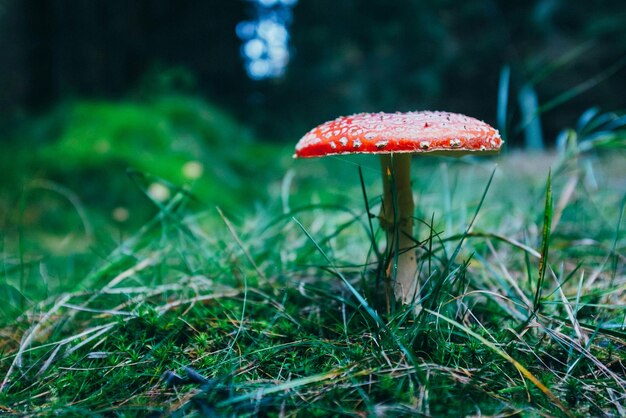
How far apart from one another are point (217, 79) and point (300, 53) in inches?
52.7

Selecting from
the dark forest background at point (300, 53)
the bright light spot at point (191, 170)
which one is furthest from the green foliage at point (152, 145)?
the dark forest background at point (300, 53)

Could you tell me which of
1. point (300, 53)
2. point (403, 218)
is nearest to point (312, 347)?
point (403, 218)

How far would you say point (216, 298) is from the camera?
1263 millimetres

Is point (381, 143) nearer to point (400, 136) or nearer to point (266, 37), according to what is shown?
point (400, 136)

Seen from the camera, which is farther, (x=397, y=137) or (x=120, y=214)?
(x=120, y=214)

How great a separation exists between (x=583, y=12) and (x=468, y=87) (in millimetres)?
2368

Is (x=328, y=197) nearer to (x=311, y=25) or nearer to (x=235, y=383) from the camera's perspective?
(x=235, y=383)

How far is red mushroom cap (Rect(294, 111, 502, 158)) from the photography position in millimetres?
986

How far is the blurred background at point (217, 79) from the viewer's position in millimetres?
3656

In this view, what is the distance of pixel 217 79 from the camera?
6133 mm

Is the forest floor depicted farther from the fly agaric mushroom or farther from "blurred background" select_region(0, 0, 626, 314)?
"blurred background" select_region(0, 0, 626, 314)

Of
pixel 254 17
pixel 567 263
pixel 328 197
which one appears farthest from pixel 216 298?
pixel 254 17

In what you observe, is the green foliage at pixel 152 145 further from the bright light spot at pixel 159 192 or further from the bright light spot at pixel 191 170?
the bright light spot at pixel 159 192

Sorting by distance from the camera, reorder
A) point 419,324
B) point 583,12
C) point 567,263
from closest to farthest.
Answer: point 419,324
point 567,263
point 583,12
